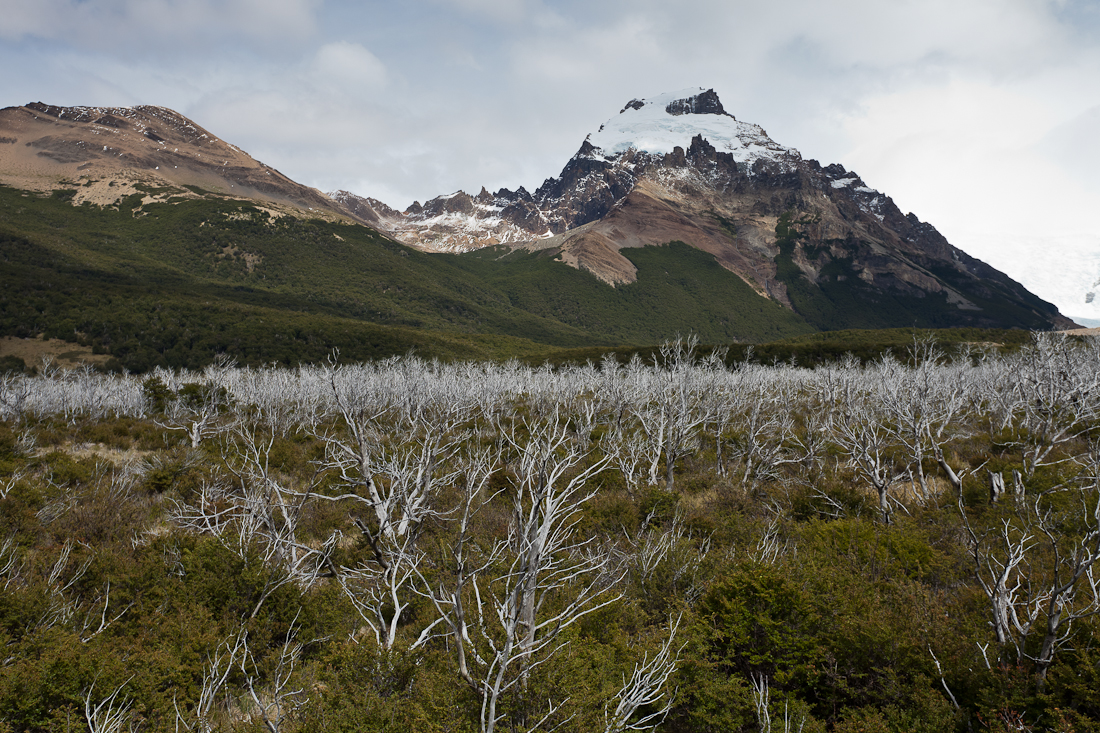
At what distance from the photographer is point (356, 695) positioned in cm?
478

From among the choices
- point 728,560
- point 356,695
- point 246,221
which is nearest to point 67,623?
point 356,695

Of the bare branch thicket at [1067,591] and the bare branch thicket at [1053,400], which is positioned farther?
the bare branch thicket at [1053,400]

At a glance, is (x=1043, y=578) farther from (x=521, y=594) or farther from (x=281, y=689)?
(x=281, y=689)

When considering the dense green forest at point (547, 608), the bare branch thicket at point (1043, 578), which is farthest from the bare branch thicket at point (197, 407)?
the bare branch thicket at point (1043, 578)

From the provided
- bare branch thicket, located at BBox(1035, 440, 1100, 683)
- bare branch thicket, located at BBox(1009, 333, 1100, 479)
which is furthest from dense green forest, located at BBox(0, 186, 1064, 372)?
bare branch thicket, located at BBox(1009, 333, 1100, 479)

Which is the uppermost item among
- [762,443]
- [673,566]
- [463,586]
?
[762,443]

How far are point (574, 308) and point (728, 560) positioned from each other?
142 metres

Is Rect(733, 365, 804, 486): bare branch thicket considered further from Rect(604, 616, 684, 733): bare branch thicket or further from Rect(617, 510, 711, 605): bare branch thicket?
Rect(604, 616, 684, 733): bare branch thicket

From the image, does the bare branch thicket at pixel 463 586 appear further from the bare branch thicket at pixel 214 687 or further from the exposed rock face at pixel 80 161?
the exposed rock face at pixel 80 161

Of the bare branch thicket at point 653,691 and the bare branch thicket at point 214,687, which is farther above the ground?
the bare branch thicket at point 653,691

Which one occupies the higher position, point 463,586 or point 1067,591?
point 1067,591

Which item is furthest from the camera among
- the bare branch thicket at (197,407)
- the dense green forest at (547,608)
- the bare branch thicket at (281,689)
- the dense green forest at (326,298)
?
the dense green forest at (326,298)

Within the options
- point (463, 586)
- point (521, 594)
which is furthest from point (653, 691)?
point (463, 586)

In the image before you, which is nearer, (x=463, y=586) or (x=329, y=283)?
(x=463, y=586)
